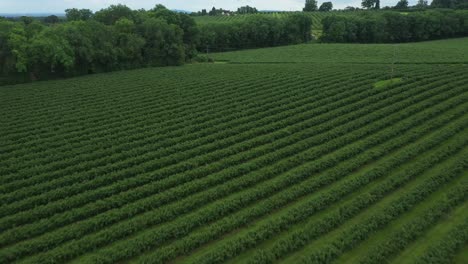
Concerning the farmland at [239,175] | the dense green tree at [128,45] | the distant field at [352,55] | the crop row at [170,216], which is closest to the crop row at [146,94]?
the farmland at [239,175]

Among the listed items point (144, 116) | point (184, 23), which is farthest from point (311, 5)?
point (144, 116)

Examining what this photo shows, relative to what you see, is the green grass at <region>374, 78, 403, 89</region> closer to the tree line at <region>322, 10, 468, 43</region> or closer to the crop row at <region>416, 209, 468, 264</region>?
the crop row at <region>416, 209, 468, 264</region>

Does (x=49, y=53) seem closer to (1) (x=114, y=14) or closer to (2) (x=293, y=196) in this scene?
(1) (x=114, y=14)

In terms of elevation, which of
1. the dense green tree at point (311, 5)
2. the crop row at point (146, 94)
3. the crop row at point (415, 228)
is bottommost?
the crop row at point (415, 228)

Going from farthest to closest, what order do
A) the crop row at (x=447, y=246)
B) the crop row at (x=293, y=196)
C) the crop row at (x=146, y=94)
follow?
the crop row at (x=146, y=94) → the crop row at (x=293, y=196) → the crop row at (x=447, y=246)

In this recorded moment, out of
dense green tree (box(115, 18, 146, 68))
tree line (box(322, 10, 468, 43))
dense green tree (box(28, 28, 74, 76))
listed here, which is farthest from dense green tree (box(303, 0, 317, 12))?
dense green tree (box(28, 28, 74, 76))

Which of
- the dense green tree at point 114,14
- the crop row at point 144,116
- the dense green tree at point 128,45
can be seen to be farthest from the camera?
the dense green tree at point 114,14

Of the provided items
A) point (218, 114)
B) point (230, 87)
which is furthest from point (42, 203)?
point (230, 87)

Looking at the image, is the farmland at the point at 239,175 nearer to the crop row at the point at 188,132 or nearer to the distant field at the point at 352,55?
the crop row at the point at 188,132
